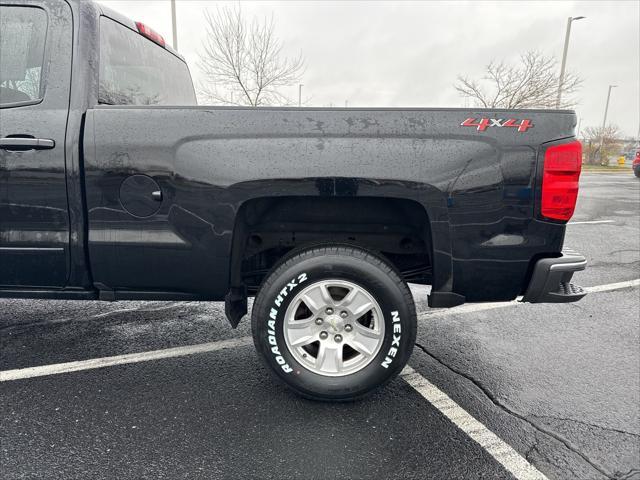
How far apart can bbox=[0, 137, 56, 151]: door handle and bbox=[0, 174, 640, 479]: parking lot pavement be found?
1359 mm

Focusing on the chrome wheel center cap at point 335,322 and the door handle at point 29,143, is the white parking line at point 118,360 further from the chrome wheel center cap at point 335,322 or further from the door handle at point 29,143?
the door handle at point 29,143

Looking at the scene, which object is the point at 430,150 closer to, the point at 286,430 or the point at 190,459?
the point at 286,430

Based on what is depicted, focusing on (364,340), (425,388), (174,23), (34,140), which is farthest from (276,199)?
(174,23)

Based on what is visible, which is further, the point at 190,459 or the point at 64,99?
the point at 64,99

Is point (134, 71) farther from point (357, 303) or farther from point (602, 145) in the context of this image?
point (602, 145)

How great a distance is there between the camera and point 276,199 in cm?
243

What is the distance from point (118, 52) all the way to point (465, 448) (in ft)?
9.57

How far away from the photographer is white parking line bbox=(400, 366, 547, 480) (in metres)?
1.95

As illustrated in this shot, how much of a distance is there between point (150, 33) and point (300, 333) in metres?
2.37

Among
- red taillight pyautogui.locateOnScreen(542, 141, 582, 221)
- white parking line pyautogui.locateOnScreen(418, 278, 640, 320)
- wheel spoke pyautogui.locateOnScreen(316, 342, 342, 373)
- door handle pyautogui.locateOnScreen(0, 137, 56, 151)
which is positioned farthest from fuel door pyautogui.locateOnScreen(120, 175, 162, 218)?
white parking line pyautogui.locateOnScreen(418, 278, 640, 320)

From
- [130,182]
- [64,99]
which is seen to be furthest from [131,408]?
[64,99]

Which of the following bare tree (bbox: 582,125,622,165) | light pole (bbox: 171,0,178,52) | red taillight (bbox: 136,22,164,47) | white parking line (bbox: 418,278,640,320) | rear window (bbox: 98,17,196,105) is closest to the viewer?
rear window (bbox: 98,17,196,105)

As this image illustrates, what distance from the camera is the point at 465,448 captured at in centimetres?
209

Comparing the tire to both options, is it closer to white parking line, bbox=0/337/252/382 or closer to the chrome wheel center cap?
the chrome wheel center cap
